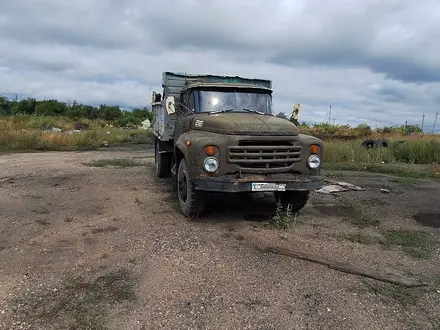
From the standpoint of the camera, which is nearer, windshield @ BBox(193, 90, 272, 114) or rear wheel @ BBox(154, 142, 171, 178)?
windshield @ BBox(193, 90, 272, 114)

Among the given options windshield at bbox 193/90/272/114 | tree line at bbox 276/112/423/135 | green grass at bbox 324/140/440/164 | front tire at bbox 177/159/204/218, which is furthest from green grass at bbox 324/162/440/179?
tree line at bbox 276/112/423/135

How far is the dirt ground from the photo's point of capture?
3537mm

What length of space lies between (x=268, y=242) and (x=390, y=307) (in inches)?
73.8

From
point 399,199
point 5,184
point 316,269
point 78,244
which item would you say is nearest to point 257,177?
point 316,269

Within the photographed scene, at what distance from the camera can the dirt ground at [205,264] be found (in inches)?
139

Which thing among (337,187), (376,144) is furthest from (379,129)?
(337,187)

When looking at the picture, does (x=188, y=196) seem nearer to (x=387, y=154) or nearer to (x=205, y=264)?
(x=205, y=264)

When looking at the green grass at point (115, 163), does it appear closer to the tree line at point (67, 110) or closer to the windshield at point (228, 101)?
the windshield at point (228, 101)

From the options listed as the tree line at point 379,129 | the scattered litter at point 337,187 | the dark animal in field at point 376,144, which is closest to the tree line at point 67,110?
the tree line at point 379,129

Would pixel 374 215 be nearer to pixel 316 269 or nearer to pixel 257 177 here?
pixel 257 177

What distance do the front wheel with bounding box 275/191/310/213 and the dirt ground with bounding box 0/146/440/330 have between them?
24 cm

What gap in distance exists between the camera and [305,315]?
11.7 ft

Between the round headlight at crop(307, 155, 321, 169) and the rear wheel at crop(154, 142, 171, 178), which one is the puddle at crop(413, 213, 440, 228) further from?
the rear wheel at crop(154, 142, 171, 178)

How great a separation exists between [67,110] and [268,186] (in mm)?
52573
